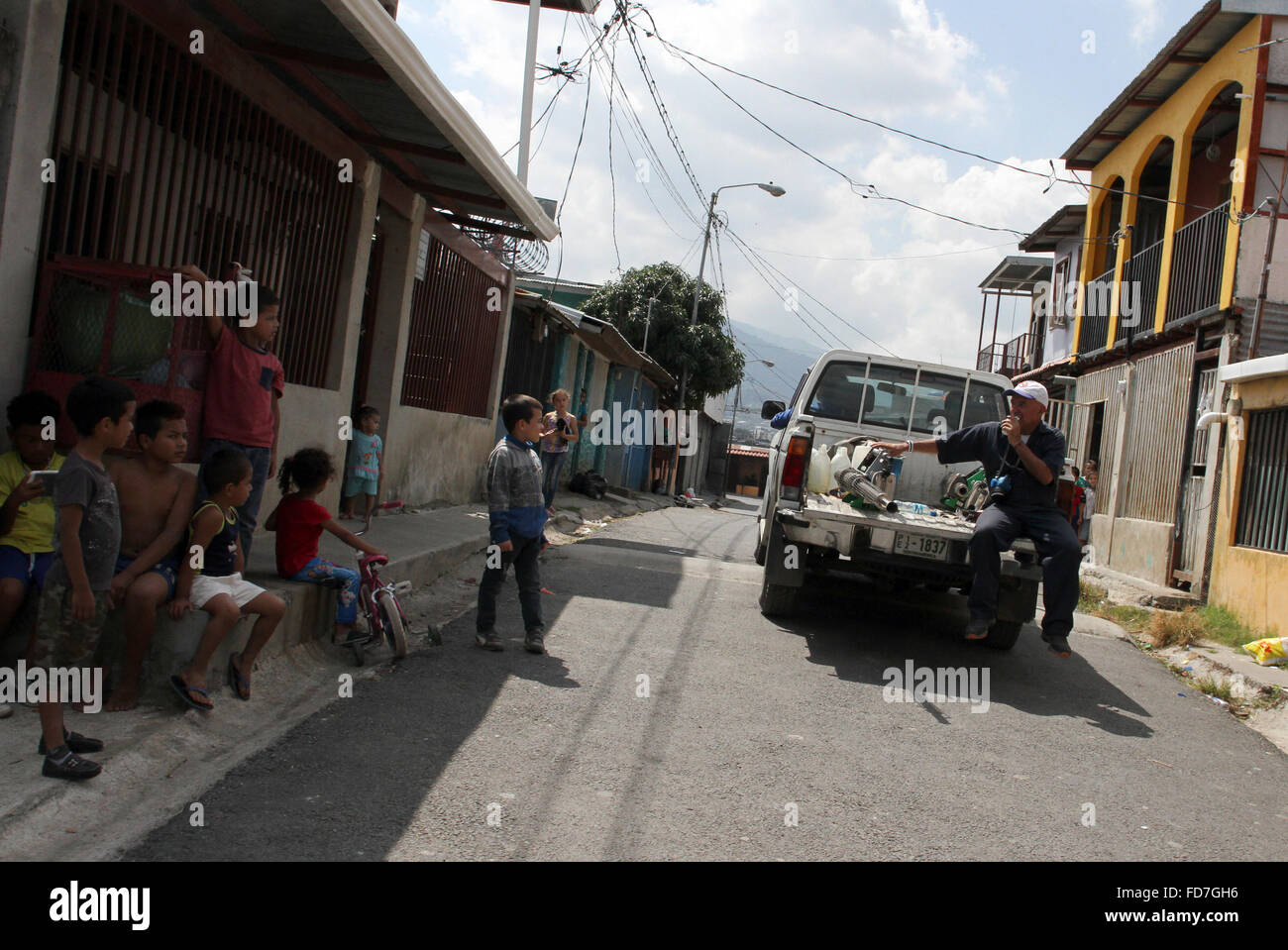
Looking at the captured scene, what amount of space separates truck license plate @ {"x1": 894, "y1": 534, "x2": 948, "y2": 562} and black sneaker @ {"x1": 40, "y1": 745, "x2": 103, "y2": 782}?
4.66 metres

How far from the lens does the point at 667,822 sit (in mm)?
3502

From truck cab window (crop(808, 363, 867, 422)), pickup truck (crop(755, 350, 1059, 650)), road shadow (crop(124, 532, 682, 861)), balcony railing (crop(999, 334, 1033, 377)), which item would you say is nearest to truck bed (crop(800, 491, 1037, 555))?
pickup truck (crop(755, 350, 1059, 650))

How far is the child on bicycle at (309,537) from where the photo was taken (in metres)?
5.36

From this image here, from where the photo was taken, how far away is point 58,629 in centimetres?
361

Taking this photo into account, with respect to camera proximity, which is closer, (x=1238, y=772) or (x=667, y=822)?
(x=667, y=822)

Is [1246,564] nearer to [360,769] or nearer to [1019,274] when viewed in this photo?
[360,769]

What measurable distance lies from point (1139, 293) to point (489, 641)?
44.3ft

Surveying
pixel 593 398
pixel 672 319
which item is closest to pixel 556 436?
pixel 593 398

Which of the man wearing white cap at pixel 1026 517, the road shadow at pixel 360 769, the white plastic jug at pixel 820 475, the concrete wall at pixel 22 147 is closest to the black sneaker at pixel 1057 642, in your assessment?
the man wearing white cap at pixel 1026 517

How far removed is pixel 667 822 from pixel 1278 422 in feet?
29.5

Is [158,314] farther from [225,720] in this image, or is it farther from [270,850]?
[270,850]

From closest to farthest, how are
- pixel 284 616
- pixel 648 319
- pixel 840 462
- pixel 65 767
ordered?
pixel 65 767 → pixel 284 616 → pixel 840 462 → pixel 648 319

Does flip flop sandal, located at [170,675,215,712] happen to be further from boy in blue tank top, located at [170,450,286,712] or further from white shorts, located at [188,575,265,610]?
white shorts, located at [188,575,265,610]
